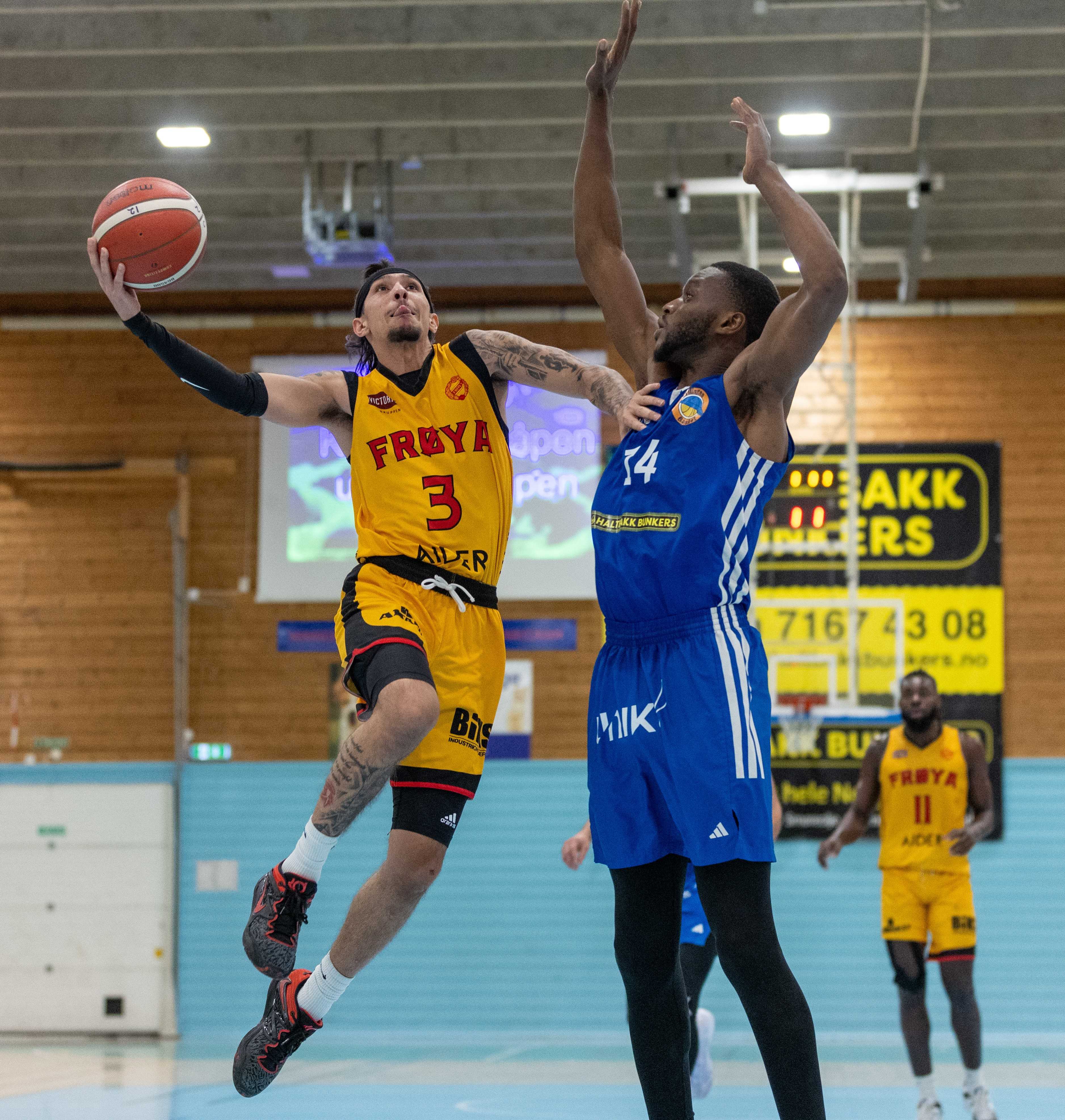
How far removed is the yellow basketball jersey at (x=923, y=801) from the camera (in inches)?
293

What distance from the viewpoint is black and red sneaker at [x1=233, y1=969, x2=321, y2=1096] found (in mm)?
3598

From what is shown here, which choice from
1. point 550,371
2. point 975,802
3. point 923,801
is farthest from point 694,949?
point 550,371

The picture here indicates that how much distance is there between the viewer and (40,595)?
12.4 m

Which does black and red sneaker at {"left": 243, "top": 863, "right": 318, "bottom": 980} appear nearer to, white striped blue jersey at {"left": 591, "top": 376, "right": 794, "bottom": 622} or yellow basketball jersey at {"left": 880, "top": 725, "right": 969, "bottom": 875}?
white striped blue jersey at {"left": 591, "top": 376, "right": 794, "bottom": 622}

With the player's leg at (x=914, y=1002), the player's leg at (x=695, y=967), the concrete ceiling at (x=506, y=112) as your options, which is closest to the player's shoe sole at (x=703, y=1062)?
the player's leg at (x=695, y=967)

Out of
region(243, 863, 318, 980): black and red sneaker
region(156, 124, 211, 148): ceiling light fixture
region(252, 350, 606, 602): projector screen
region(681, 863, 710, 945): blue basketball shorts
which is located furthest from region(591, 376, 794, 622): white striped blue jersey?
region(252, 350, 606, 602): projector screen

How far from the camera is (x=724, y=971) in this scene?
291 centimetres

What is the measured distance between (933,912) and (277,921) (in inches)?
186

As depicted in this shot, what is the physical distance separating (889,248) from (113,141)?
6330mm

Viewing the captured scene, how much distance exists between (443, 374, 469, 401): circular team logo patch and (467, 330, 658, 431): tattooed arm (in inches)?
4.5

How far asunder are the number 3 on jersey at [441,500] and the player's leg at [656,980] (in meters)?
1.33

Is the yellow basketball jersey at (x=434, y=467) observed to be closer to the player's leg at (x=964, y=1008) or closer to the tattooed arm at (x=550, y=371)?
the tattooed arm at (x=550, y=371)

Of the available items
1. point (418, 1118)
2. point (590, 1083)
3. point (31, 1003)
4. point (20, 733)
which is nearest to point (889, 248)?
point (590, 1083)

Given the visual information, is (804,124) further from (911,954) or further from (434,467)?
(434,467)
